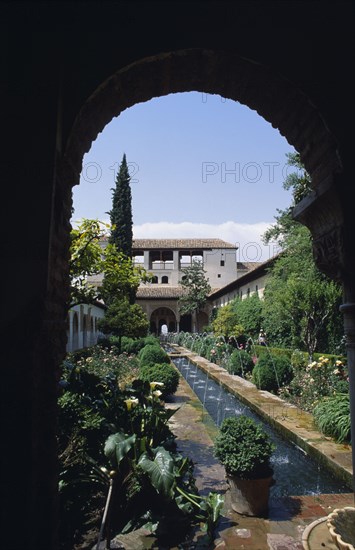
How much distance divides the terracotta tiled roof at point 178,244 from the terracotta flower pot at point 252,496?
150 ft

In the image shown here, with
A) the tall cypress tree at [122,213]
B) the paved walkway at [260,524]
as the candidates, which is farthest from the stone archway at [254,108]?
the tall cypress tree at [122,213]

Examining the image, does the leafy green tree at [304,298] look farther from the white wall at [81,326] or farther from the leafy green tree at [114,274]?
the white wall at [81,326]

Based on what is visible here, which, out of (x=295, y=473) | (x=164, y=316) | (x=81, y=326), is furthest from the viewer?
(x=164, y=316)

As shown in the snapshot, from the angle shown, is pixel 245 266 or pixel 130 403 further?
pixel 245 266

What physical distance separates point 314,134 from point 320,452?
444 cm

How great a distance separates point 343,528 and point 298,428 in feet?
14.3

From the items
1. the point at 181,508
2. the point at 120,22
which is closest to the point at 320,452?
the point at 181,508

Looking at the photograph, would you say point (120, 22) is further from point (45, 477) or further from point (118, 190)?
point (118, 190)

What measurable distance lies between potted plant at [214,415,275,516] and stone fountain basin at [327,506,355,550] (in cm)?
113

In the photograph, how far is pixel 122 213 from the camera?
1339 inches

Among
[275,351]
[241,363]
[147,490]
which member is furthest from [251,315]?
[147,490]

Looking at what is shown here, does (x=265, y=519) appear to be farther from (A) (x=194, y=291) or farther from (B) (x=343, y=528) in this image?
(A) (x=194, y=291)

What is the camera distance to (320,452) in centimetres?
555

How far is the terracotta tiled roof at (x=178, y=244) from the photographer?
49500mm
